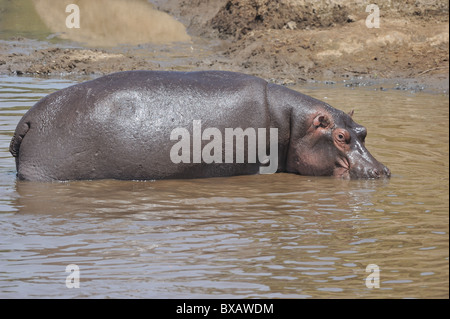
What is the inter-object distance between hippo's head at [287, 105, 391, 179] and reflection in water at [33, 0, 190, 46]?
1334cm

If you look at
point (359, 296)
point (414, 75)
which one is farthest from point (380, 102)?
point (359, 296)

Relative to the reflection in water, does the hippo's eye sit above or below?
below

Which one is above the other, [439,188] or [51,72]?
[51,72]

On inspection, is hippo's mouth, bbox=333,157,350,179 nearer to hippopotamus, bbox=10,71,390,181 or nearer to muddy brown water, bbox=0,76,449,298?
hippopotamus, bbox=10,71,390,181

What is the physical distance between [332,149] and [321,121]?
33 centimetres

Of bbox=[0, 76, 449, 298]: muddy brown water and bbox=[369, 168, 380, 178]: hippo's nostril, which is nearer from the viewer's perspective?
bbox=[0, 76, 449, 298]: muddy brown water

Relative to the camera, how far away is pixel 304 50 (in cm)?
1705

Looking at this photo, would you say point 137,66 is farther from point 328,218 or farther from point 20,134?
point 328,218

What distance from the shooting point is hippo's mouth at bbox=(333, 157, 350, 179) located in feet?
25.5

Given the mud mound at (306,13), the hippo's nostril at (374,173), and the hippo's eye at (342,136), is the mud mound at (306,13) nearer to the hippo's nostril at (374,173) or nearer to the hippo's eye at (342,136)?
the hippo's eye at (342,136)

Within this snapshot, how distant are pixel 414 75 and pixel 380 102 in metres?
2.77

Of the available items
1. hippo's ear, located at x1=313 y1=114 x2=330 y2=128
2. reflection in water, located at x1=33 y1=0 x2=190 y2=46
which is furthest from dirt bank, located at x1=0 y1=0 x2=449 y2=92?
hippo's ear, located at x1=313 y1=114 x2=330 y2=128

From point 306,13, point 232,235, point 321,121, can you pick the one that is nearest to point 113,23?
point 306,13
